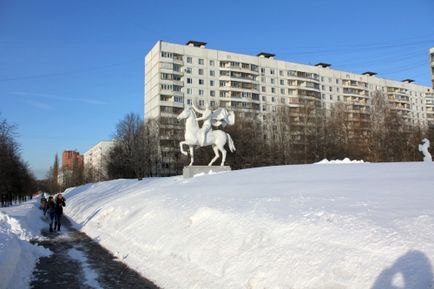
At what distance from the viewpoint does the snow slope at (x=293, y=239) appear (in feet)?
22.0

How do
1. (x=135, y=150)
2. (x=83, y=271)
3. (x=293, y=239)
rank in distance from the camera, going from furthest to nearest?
(x=135, y=150) < (x=83, y=271) < (x=293, y=239)

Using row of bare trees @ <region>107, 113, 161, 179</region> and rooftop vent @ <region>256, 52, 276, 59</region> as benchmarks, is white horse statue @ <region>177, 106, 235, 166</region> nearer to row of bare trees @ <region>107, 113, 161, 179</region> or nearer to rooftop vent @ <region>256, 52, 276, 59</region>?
row of bare trees @ <region>107, 113, 161, 179</region>

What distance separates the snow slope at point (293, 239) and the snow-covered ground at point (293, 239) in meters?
0.02

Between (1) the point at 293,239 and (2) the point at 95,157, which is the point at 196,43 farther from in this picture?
(1) the point at 293,239

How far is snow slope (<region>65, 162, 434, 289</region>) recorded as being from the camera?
263 inches

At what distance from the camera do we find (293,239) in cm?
853

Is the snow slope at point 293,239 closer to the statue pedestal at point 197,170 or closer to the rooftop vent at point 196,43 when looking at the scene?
the statue pedestal at point 197,170

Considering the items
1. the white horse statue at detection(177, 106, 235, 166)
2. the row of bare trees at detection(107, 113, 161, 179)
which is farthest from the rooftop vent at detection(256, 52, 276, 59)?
the white horse statue at detection(177, 106, 235, 166)

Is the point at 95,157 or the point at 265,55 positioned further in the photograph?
the point at 95,157

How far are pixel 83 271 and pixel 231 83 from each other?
78.8m

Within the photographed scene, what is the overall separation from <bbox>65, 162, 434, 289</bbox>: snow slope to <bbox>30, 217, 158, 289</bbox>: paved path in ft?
1.39

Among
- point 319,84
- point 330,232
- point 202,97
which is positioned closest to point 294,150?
point 202,97

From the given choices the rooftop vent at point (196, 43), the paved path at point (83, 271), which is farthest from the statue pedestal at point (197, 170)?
the rooftop vent at point (196, 43)

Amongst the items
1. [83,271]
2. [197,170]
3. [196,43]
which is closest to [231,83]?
[196,43]
